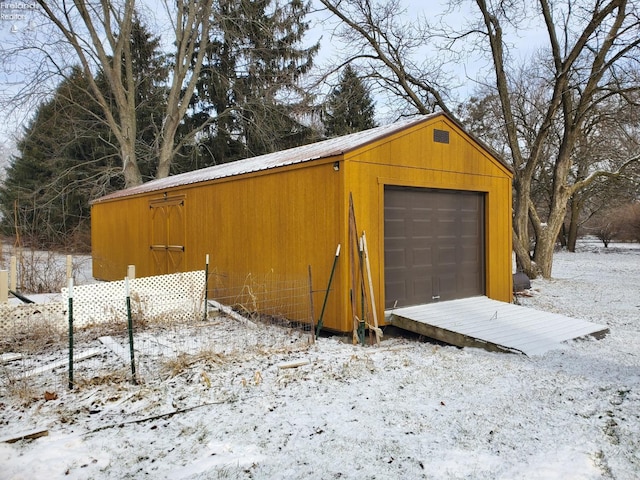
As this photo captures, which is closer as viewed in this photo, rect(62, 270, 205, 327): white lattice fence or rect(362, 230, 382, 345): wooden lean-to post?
rect(362, 230, 382, 345): wooden lean-to post

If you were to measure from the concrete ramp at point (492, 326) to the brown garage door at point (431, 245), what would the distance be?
0.30 metres

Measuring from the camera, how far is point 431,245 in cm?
757

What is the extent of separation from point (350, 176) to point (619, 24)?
1051 centimetres

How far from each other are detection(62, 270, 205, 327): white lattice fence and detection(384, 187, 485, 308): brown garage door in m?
3.10

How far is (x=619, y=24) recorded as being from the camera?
12.3 m

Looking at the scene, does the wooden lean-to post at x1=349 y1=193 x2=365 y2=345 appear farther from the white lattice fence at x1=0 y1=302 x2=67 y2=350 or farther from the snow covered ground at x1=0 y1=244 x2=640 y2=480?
the white lattice fence at x1=0 y1=302 x2=67 y2=350

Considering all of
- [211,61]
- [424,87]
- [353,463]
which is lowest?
[353,463]

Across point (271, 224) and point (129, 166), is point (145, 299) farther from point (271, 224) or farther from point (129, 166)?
point (129, 166)

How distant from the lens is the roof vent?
7550 millimetres

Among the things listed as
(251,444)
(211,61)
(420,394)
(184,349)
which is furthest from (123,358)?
(211,61)

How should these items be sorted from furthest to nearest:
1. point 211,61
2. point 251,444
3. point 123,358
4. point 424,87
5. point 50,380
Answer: point 211,61 < point 424,87 < point 123,358 < point 50,380 < point 251,444

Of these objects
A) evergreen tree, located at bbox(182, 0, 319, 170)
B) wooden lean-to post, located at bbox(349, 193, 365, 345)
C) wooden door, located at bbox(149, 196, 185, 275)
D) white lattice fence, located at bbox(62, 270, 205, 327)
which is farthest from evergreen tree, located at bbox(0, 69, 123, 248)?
wooden lean-to post, located at bbox(349, 193, 365, 345)

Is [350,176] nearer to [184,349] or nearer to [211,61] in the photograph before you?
[184,349]

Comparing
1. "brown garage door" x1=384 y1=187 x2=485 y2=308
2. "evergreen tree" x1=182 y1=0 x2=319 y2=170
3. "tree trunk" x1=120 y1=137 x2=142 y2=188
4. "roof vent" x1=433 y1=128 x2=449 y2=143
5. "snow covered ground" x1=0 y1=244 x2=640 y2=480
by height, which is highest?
"evergreen tree" x1=182 y1=0 x2=319 y2=170
